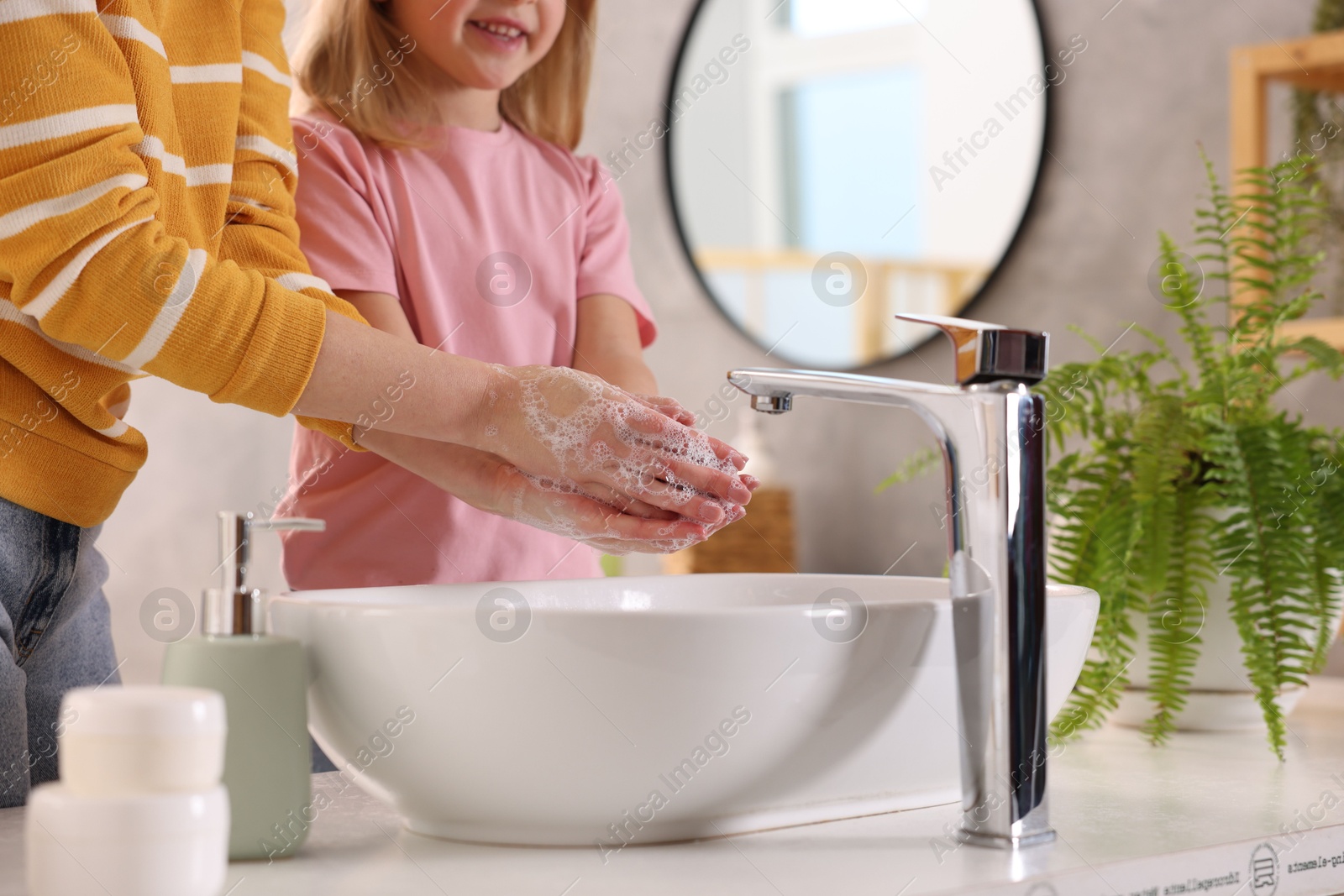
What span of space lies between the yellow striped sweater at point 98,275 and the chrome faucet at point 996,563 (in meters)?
0.22

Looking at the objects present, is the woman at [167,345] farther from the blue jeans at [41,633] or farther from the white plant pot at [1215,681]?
the white plant pot at [1215,681]

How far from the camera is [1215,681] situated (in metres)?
0.91

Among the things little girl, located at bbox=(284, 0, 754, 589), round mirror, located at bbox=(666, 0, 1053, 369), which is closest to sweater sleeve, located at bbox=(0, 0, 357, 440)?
little girl, located at bbox=(284, 0, 754, 589)

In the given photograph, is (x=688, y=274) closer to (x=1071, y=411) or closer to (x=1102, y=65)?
(x=1102, y=65)

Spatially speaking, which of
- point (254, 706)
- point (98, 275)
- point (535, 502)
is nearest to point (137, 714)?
point (254, 706)

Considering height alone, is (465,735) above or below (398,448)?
below

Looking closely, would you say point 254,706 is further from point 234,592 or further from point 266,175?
point 266,175

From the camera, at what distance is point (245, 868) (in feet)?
1.70

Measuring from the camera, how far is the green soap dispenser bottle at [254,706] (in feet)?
1.71

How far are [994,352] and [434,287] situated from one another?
49cm

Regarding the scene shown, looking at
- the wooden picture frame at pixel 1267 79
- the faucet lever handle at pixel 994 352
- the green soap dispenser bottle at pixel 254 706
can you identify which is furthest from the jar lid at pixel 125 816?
the wooden picture frame at pixel 1267 79

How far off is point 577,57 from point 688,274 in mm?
1180

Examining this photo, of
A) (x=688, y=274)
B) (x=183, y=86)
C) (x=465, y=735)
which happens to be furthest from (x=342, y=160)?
(x=688, y=274)

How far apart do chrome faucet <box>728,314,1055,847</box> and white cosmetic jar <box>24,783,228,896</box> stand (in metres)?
0.28
